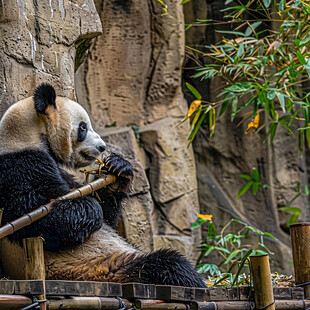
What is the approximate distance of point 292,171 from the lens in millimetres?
5969

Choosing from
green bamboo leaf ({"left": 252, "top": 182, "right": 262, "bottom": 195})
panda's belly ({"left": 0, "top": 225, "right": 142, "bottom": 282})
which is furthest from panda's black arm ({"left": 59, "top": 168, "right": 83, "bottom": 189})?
green bamboo leaf ({"left": 252, "top": 182, "right": 262, "bottom": 195})

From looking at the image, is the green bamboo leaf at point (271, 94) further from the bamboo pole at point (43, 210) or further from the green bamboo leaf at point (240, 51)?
the bamboo pole at point (43, 210)

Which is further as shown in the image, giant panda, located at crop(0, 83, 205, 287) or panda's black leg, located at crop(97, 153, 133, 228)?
panda's black leg, located at crop(97, 153, 133, 228)

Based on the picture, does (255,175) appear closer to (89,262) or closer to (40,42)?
(40,42)

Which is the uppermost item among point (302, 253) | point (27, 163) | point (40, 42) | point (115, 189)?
point (40, 42)

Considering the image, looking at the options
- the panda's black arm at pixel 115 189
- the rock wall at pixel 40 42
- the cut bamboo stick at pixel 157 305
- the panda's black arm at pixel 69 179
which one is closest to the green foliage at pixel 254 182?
the rock wall at pixel 40 42

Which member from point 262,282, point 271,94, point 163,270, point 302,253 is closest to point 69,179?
point 163,270

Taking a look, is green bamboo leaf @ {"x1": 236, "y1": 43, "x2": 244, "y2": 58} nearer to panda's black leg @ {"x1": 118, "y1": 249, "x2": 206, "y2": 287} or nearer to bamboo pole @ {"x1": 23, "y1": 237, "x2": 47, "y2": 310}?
panda's black leg @ {"x1": 118, "y1": 249, "x2": 206, "y2": 287}

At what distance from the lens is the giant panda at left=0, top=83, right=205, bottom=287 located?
2900 mm

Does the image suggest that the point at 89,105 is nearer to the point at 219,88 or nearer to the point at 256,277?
the point at 219,88

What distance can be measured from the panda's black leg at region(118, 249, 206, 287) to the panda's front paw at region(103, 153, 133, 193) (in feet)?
1.57

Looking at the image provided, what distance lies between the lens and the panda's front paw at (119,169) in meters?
3.21

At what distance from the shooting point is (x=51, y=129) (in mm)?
3223

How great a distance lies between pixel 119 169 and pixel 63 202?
40 cm
